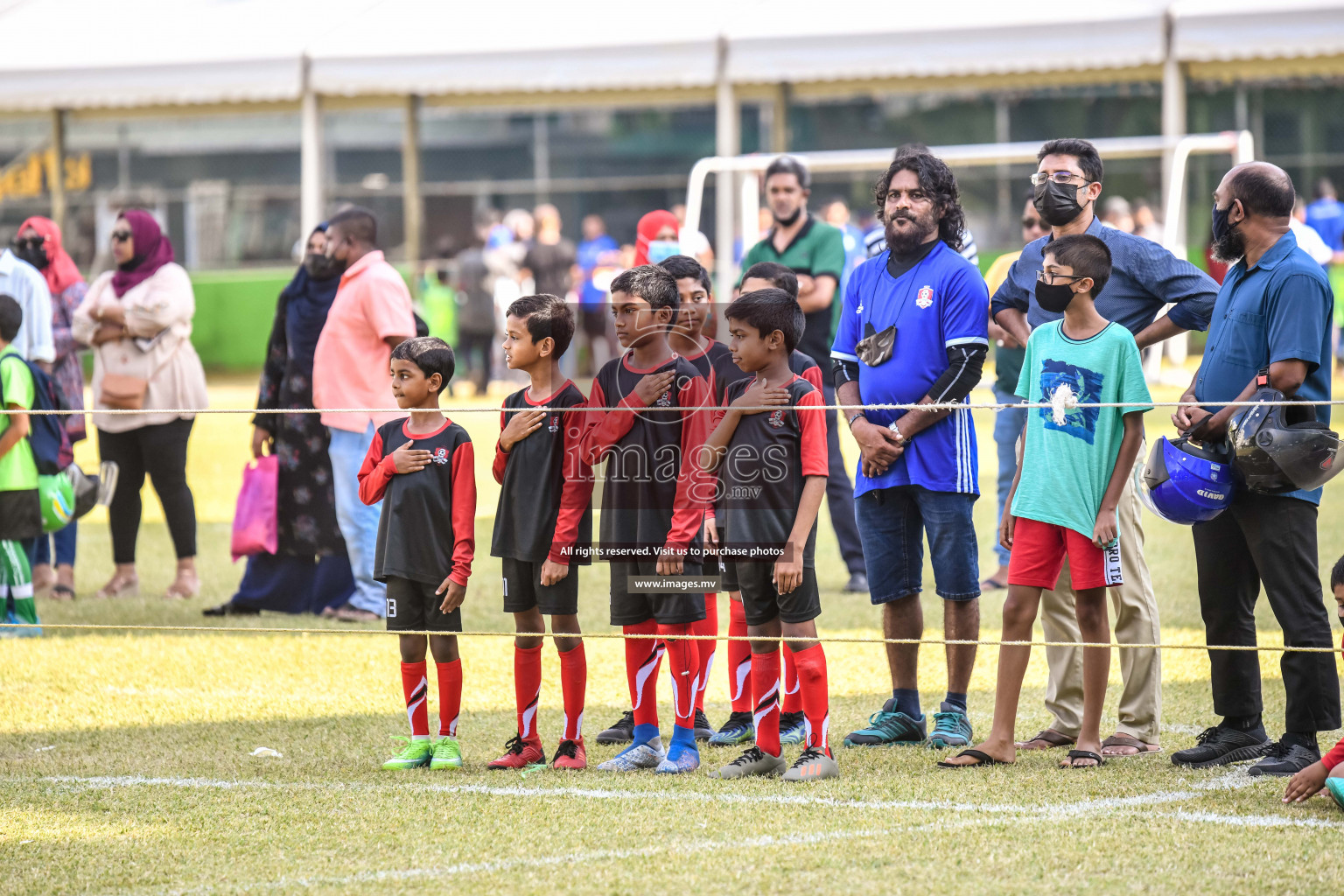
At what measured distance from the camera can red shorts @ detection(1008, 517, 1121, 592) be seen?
4.72 m

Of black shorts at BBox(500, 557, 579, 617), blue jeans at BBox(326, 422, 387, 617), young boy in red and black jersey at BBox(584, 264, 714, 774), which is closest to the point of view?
young boy in red and black jersey at BBox(584, 264, 714, 774)

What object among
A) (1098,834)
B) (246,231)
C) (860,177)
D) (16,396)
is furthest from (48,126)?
(1098,834)

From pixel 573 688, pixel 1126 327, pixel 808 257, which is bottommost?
pixel 573 688

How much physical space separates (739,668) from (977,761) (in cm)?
93

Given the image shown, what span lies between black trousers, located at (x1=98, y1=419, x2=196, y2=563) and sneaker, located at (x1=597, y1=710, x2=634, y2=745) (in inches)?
149

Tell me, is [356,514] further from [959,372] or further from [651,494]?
[959,372]

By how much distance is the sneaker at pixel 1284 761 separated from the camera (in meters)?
4.60

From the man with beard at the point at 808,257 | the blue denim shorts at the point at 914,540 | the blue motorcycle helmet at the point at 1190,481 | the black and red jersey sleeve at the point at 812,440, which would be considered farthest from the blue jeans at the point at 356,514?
the blue motorcycle helmet at the point at 1190,481

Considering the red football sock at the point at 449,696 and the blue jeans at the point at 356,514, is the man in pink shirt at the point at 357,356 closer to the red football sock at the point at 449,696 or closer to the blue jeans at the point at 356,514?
the blue jeans at the point at 356,514

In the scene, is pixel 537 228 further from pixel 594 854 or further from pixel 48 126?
pixel 594 854

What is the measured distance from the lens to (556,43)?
18375mm

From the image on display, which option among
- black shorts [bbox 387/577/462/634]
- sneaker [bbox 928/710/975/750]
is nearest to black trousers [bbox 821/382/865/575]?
sneaker [bbox 928/710/975/750]

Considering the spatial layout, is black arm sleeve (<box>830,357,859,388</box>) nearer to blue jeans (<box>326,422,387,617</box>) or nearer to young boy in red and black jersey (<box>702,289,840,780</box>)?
young boy in red and black jersey (<box>702,289,840,780</box>)

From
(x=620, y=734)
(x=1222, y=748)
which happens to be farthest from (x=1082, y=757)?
(x=620, y=734)
